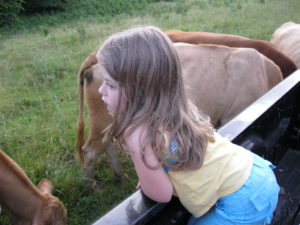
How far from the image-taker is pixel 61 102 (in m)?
5.01

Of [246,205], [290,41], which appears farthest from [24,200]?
[290,41]

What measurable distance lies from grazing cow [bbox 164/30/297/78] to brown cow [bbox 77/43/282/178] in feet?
0.97

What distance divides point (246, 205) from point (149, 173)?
0.48m

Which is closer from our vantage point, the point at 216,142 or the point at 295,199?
the point at 216,142

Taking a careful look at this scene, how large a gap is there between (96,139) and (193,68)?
1225 mm

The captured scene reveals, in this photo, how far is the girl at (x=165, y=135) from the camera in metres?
1.44

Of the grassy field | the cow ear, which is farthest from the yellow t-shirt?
the grassy field

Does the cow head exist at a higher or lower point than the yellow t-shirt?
lower

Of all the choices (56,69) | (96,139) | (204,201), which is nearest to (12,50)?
(56,69)

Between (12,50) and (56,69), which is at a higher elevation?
(56,69)

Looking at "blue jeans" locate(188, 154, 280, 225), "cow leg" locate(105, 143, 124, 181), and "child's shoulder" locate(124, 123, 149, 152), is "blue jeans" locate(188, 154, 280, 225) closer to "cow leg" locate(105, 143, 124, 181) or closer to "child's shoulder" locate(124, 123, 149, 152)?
"child's shoulder" locate(124, 123, 149, 152)

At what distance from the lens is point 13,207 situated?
2.46 m

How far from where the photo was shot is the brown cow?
11.1ft

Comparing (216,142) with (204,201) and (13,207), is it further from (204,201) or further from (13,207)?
(13,207)
